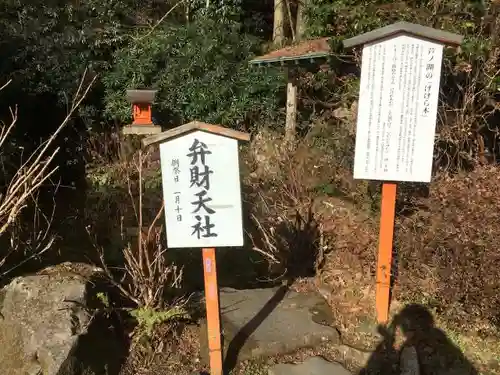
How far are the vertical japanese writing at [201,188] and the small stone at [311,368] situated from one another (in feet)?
3.96

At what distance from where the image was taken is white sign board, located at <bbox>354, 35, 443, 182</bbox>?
3812 millimetres

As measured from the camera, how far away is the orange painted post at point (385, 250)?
4.07 meters

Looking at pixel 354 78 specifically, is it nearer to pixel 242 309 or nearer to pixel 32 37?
pixel 242 309

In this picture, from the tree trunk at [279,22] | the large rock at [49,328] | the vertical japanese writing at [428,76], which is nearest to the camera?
the large rock at [49,328]

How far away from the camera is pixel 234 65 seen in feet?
35.7

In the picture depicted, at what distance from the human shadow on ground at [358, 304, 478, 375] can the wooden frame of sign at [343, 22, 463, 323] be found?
1.10m

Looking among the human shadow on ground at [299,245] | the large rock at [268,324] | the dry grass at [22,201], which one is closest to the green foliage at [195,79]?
the dry grass at [22,201]

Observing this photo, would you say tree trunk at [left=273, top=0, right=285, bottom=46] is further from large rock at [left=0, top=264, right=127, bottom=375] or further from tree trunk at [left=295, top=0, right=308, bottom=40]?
large rock at [left=0, top=264, right=127, bottom=375]

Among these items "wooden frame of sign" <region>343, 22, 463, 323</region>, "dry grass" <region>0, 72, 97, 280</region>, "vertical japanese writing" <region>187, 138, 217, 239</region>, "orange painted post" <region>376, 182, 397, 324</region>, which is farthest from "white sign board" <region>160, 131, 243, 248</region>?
"orange painted post" <region>376, 182, 397, 324</region>

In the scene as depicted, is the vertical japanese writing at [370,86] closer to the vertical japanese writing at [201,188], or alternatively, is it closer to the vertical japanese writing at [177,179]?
the vertical japanese writing at [201,188]

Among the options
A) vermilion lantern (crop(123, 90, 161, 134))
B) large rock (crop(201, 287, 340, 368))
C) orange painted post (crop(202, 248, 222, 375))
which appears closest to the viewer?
orange painted post (crop(202, 248, 222, 375))

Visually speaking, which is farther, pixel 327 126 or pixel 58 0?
pixel 58 0

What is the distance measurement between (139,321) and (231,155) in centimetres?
151

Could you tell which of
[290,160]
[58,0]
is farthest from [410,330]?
[58,0]
